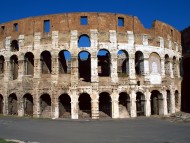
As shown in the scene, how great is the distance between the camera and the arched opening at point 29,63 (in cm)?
2467

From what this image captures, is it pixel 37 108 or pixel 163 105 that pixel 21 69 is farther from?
pixel 163 105

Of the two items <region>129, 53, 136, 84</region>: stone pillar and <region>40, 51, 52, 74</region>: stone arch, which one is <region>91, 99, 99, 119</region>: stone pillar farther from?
<region>40, 51, 52, 74</region>: stone arch

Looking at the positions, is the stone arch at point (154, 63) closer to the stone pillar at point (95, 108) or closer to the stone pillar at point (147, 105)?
the stone pillar at point (147, 105)

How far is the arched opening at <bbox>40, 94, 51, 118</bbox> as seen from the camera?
76.8 feet

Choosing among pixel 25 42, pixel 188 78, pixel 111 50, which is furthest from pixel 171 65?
pixel 25 42

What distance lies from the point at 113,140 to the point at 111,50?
13133mm

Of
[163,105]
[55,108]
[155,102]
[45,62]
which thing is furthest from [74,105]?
[163,105]

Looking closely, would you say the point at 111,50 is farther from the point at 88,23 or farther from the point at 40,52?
the point at 40,52

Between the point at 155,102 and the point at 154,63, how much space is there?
4.32 meters

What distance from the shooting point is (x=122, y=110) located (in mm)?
23828

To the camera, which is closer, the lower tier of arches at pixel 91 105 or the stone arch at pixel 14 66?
the lower tier of arches at pixel 91 105

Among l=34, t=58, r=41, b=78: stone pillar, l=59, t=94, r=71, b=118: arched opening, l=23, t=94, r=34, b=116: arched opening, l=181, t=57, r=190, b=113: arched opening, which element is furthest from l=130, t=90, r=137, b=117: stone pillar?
l=23, t=94, r=34, b=116: arched opening

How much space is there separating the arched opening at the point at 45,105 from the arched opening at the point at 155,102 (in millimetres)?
11079

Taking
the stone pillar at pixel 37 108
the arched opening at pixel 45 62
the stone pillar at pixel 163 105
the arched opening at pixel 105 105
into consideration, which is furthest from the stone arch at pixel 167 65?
the stone pillar at pixel 37 108
